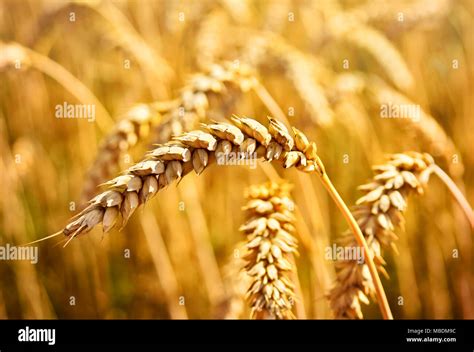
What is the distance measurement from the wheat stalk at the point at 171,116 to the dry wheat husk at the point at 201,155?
313mm

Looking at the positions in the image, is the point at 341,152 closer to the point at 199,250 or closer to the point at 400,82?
the point at 400,82

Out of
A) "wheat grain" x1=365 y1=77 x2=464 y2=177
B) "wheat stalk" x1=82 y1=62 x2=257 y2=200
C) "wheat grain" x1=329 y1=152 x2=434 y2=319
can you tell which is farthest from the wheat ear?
"wheat grain" x1=365 y1=77 x2=464 y2=177

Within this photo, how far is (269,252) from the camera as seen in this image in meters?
1.11

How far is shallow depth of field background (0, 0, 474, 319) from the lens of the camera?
1.81 metres

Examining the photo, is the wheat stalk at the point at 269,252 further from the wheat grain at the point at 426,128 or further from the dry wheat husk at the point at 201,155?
the wheat grain at the point at 426,128

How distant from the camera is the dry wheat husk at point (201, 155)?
2.97 feet

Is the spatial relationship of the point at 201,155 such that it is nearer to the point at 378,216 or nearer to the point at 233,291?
the point at 378,216

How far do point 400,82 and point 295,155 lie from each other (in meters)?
1.12

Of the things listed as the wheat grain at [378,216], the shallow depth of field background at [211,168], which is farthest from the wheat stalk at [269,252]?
the shallow depth of field background at [211,168]

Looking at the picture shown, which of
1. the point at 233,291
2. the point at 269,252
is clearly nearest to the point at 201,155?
the point at 269,252

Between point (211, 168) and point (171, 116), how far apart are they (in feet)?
2.10

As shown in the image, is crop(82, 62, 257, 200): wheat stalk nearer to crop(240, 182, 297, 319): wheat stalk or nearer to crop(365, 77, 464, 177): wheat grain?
crop(240, 182, 297, 319): wheat stalk

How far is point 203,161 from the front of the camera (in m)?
0.94

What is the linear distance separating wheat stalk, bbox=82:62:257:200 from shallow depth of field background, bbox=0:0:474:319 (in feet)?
1.23
